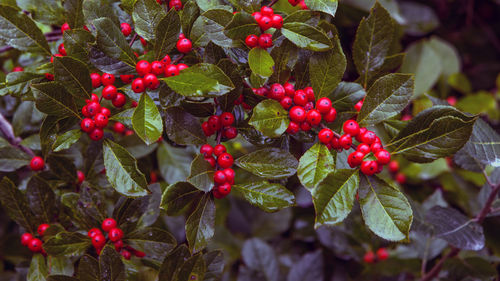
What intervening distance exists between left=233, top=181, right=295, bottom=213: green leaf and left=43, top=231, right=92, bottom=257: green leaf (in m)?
0.41

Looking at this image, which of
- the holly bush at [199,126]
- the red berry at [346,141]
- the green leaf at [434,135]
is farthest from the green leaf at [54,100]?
the green leaf at [434,135]

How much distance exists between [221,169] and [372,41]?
50cm

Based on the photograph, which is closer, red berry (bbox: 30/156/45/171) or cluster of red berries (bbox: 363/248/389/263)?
red berry (bbox: 30/156/45/171)

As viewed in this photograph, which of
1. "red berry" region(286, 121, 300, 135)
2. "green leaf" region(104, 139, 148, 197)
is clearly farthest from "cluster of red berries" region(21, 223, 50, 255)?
"red berry" region(286, 121, 300, 135)

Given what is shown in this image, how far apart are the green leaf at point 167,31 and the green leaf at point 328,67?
0.94 ft

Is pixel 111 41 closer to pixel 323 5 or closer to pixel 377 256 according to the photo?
pixel 323 5

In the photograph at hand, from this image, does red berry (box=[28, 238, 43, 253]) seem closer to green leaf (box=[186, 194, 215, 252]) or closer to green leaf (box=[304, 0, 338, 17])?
green leaf (box=[186, 194, 215, 252])

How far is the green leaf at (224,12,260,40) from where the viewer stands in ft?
2.56

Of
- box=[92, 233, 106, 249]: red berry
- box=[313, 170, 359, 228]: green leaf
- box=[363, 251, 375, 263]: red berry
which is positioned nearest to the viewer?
box=[313, 170, 359, 228]: green leaf

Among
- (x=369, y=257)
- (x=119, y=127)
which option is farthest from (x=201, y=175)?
(x=369, y=257)

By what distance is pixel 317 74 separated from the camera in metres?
0.88

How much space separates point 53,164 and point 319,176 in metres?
0.73

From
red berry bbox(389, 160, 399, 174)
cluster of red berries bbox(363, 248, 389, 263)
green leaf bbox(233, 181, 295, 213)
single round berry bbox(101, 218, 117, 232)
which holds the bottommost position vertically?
cluster of red berries bbox(363, 248, 389, 263)

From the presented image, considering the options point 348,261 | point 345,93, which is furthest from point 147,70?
point 348,261
